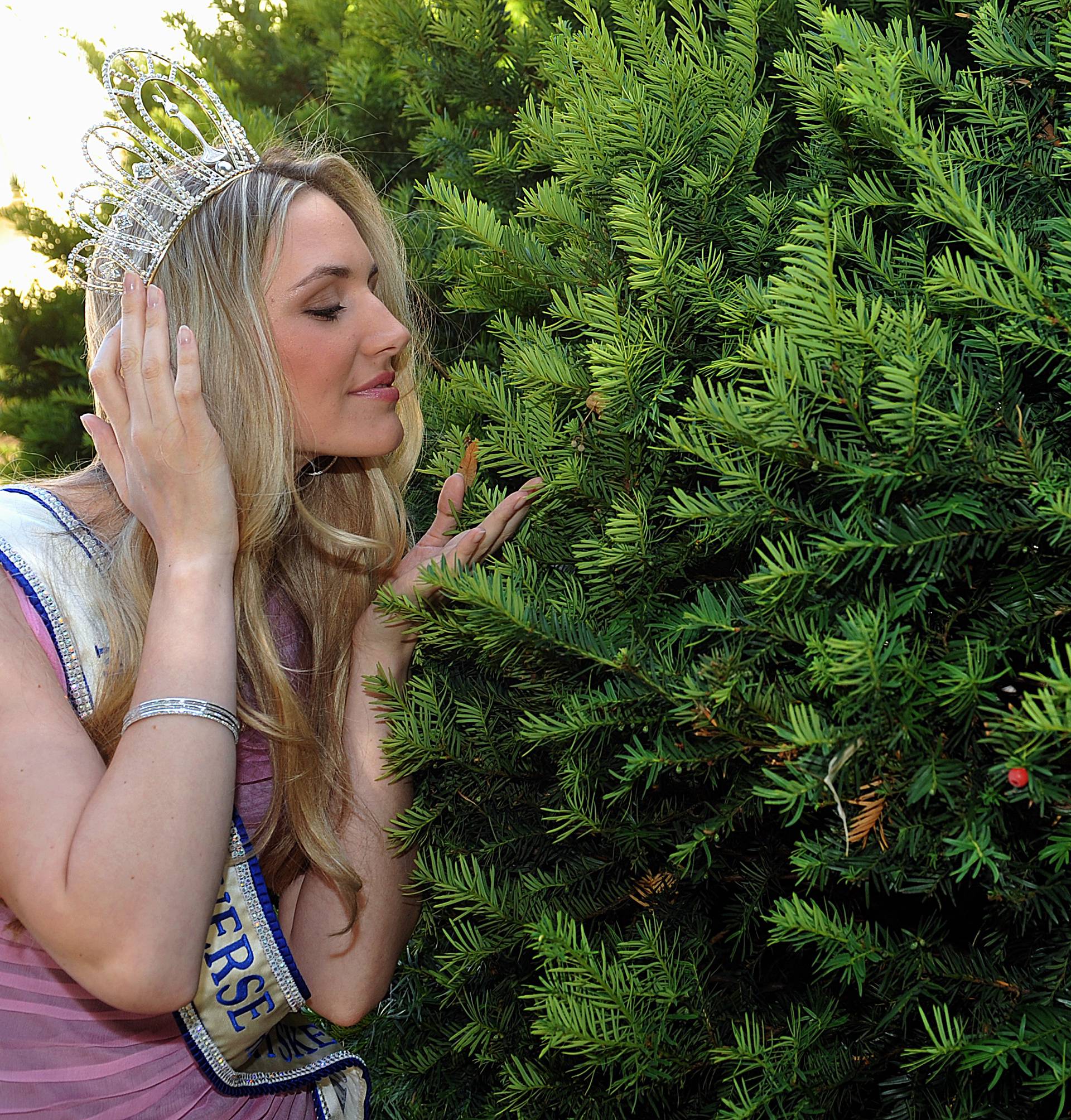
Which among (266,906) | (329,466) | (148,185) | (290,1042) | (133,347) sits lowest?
(290,1042)

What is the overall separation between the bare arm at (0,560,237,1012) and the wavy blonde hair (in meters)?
0.21

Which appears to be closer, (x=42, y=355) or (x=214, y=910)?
(x=214, y=910)

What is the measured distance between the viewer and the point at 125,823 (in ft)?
4.46

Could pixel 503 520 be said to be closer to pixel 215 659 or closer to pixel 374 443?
pixel 215 659

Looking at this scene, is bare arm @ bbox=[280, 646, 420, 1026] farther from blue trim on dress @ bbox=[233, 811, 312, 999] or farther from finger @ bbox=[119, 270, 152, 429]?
finger @ bbox=[119, 270, 152, 429]

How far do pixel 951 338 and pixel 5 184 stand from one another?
162 inches

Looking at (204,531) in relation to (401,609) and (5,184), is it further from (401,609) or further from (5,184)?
(5,184)

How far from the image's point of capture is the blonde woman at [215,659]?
1.40 meters

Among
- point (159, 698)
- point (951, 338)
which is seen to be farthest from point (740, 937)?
point (159, 698)

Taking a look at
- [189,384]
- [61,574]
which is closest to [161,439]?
[189,384]

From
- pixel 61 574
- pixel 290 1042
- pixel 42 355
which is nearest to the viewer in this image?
pixel 61 574

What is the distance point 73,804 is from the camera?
1.38 meters

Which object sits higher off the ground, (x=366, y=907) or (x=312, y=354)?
(x=312, y=354)

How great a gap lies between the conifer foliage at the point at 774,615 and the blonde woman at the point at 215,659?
0.93ft
